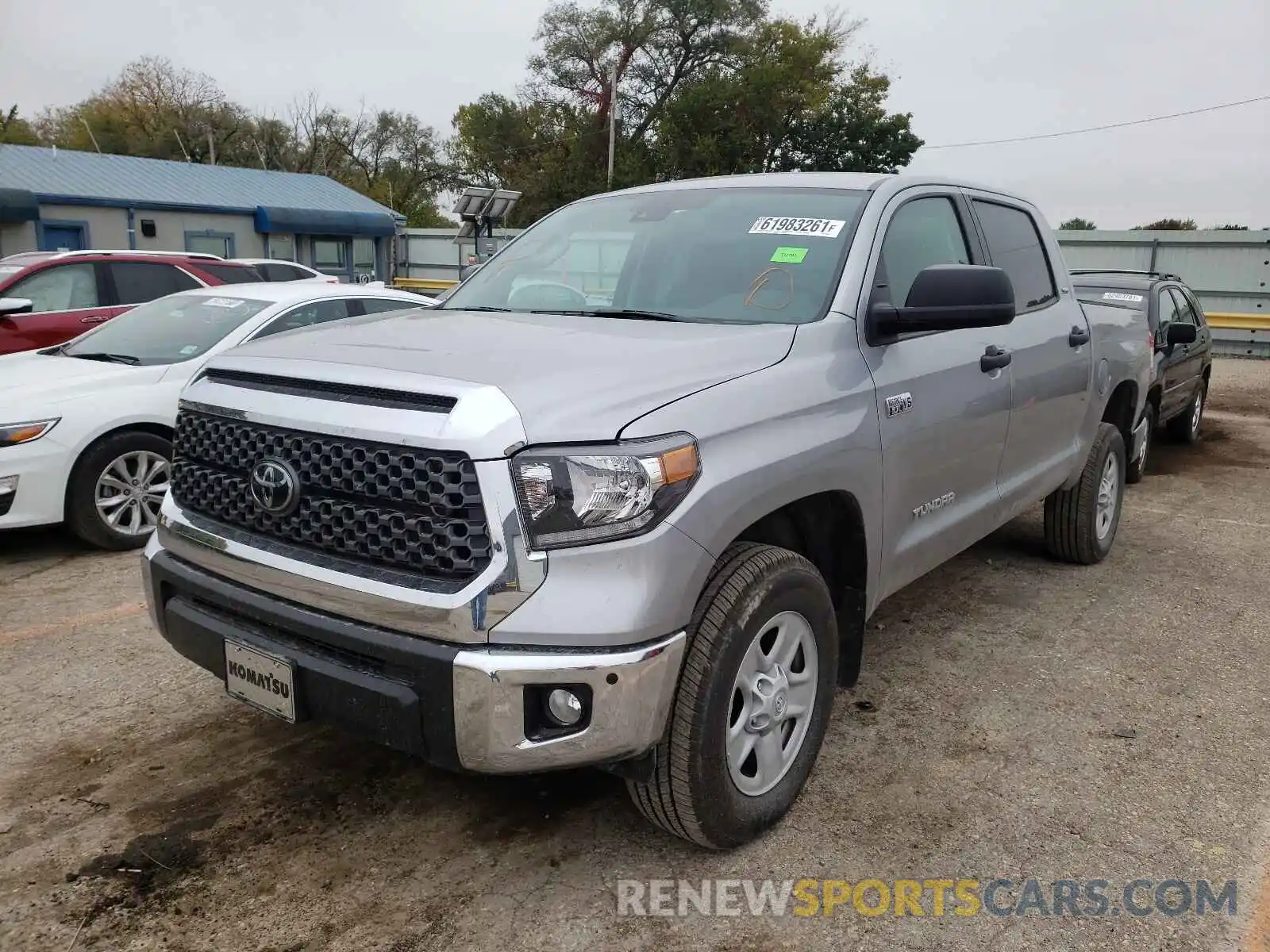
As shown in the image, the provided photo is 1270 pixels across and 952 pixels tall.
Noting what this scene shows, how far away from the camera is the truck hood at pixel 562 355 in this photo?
2352mm

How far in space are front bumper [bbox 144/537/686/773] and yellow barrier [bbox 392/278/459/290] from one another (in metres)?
27.1

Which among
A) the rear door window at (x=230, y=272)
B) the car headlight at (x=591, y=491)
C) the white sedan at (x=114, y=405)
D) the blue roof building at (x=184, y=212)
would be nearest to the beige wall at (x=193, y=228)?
the blue roof building at (x=184, y=212)

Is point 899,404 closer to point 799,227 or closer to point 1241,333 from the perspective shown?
point 799,227

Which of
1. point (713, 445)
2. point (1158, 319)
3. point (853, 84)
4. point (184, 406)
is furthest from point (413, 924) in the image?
point (853, 84)

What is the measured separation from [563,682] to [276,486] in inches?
35.5

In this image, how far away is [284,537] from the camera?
262 centimetres

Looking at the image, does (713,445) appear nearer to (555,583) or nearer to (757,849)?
(555,583)

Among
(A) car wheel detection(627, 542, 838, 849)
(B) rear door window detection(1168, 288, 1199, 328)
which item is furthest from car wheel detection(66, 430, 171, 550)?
(B) rear door window detection(1168, 288, 1199, 328)

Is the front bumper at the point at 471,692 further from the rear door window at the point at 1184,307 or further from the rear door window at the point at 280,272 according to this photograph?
the rear door window at the point at 280,272

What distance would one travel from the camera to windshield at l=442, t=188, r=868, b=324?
326 cm

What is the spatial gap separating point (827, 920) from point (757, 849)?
0.32 meters

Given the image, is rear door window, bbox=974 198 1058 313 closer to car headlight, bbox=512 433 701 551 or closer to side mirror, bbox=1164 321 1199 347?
car headlight, bbox=512 433 701 551

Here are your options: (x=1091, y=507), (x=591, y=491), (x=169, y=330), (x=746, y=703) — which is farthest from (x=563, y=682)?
(x=169, y=330)

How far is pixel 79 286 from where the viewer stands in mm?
8633
